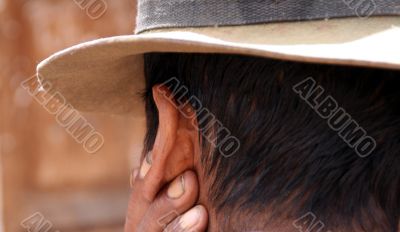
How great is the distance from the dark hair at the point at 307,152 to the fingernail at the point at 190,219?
0.16 feet

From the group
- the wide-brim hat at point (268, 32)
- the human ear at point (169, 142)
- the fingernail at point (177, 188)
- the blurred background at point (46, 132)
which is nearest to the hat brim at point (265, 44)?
the wide-brim hat at point (268, 32)

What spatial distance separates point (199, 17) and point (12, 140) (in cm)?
345

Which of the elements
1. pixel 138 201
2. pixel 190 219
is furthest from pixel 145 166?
pixel 190 219

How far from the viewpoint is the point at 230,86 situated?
146 centimetres

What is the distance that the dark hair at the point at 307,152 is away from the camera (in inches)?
55.0

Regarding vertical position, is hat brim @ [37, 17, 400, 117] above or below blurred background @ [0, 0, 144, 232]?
below

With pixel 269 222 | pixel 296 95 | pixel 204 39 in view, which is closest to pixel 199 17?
pixel 204 39

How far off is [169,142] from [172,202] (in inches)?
4.3

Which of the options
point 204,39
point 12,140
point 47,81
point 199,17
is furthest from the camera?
point 12,140

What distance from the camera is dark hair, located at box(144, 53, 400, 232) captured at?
1397mm

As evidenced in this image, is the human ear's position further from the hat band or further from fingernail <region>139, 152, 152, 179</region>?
the hat band

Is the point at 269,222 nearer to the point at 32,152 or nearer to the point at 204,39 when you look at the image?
the point at 204,39

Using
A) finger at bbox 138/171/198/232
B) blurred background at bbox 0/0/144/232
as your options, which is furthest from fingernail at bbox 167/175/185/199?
blurred background at bbox 0/0/144/232

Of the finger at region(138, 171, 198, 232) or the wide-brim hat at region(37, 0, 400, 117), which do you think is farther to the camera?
the finger at region(138, 171, 198, 232)
